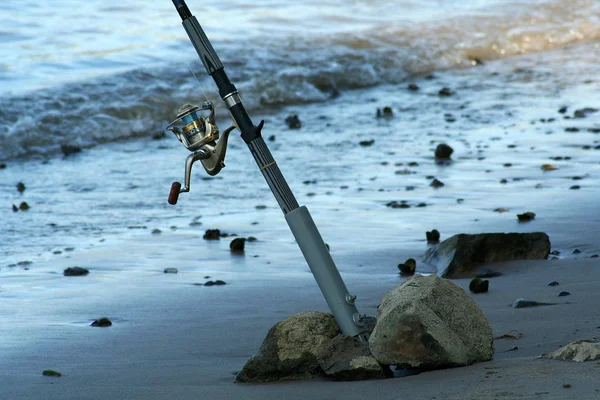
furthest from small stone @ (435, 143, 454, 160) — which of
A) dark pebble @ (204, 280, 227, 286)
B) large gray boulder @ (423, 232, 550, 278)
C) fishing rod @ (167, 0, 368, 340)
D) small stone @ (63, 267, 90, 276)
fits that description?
fishing rod @ (167, 0, 368, 340)

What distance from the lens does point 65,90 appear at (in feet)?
39.6

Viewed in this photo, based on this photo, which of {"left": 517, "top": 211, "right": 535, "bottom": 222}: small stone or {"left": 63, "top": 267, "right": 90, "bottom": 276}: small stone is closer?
{"left": 63, "top": 267, "right": 90, "bottom": 276}: small stone

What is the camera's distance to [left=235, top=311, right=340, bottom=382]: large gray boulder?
3195mm

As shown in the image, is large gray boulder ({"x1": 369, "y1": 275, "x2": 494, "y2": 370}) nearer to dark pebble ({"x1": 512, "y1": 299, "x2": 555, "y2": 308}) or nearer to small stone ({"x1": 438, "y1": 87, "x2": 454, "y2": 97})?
dark pebble ({"x1": 512, "y1": 299, "x2": 555, "y2": 308})

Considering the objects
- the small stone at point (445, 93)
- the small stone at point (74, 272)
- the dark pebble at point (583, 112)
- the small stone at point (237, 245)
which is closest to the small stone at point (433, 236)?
the small stone at point (237, 245)

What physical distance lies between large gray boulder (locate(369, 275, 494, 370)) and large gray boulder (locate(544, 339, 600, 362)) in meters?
0.25

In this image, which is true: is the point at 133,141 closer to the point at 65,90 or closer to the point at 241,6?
the point at 65,90

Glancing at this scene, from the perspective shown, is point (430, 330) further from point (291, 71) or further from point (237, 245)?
point (291, 71)

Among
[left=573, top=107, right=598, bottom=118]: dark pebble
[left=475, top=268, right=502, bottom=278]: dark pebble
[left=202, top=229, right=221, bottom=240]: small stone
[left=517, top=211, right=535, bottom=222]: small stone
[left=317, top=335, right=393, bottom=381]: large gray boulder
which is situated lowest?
[left=317, top=335, right=393, bottom=381]: large gray boulder

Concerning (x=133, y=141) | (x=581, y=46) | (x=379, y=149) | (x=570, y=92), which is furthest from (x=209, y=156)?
(x=581, y=46)

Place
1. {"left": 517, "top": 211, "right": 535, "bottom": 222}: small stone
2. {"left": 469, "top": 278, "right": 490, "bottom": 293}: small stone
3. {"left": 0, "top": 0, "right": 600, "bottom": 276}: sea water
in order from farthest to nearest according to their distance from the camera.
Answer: {"left": 0, "top": 0, "right": 600, "bottom": 276}: sea water → {"left": 517, "top": 211, "right": 535, "bottom": 222}: small stone → {"left": 469, "top": 278, "right": 490, "bottom": 293}: small stone

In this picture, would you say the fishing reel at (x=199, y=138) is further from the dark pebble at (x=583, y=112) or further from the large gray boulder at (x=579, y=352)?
the dark pebble at (x=583, y=112)

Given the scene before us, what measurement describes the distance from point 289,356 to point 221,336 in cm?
80

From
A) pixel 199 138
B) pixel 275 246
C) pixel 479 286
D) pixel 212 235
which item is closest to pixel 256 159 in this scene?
pixel 199 138
